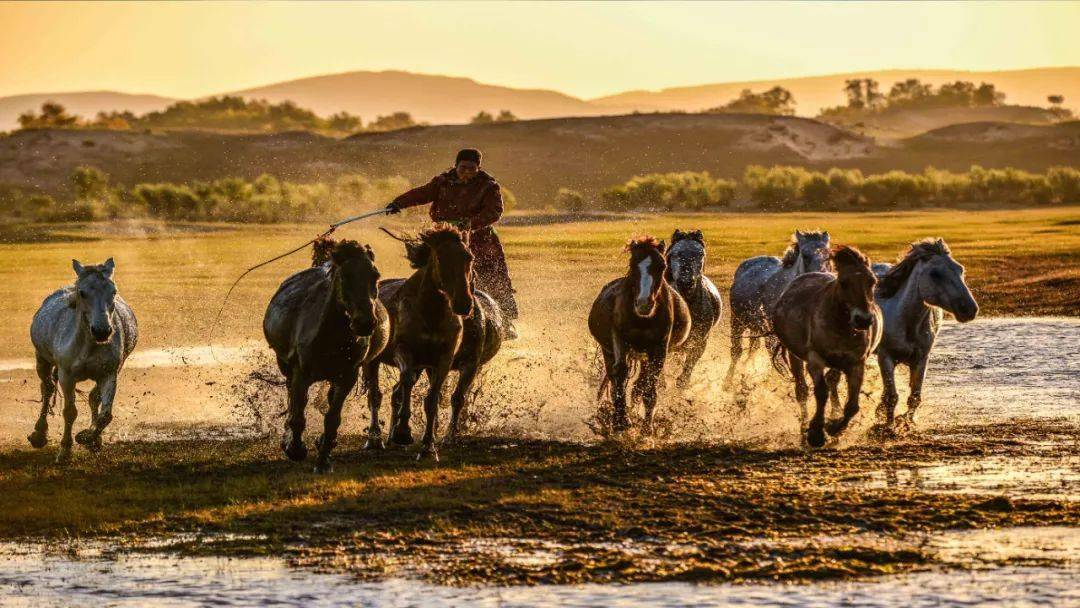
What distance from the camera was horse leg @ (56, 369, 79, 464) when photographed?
13.5 metres

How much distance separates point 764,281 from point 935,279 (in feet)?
12.6

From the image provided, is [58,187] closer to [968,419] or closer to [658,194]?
[658,194]

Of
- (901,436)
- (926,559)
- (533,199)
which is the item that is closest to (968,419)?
(901,436)

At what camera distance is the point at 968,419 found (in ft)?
51.2

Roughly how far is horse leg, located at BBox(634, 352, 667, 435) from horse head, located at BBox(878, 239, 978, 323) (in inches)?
82.7

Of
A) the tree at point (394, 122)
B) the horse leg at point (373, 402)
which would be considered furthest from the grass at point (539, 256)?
the tree at point (394, 122)

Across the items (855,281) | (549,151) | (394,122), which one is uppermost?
Result: (394,122)

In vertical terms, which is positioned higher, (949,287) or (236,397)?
(949,287)

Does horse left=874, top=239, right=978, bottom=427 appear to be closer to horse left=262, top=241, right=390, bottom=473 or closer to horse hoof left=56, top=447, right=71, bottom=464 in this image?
horse left=262, top=241, right=390, bottom=473

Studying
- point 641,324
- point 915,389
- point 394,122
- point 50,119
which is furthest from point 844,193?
point 394,122

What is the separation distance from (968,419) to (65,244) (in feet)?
90.5

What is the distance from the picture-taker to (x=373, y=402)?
46.0ft

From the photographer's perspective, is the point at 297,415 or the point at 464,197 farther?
the point at 464,197

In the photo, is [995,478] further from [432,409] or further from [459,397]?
[459,397]
